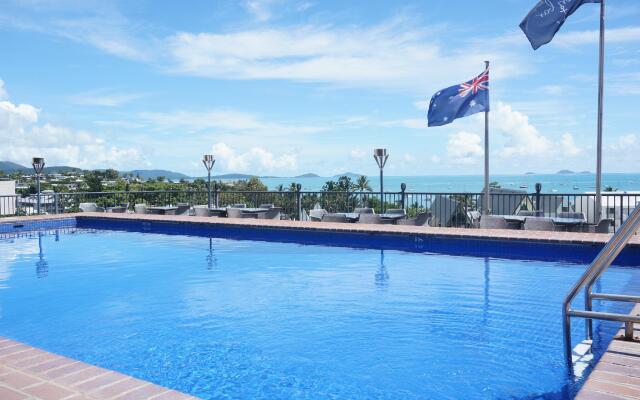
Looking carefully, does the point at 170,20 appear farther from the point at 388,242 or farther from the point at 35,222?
the point at 388,242

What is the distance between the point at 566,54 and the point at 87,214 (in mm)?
14957

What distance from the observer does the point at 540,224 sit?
9.10 meters

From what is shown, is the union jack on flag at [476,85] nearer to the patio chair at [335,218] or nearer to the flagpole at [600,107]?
the flagpole at [600,107]

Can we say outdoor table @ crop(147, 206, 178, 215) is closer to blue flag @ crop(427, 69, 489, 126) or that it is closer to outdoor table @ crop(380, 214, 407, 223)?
outdoor table @ crop(380, 214, 407, 223)

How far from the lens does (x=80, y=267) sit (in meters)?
8.84

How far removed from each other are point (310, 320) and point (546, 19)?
8.03 m

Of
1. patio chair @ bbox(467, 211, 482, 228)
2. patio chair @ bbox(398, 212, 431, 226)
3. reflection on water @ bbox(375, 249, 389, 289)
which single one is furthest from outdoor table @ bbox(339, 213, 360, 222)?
reflection on water @ bbox(375, 249, 389, 289)

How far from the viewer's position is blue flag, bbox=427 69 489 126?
1136cm

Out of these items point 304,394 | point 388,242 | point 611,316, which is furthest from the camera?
point 388,242

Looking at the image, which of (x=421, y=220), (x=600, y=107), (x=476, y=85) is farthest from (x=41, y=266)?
(x=600, y=107)

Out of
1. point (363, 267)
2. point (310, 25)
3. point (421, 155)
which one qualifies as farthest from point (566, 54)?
point (421, 155)

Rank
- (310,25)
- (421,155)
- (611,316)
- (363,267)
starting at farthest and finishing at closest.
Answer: (421,155) → (310,25) → (363,267) → (611,316)

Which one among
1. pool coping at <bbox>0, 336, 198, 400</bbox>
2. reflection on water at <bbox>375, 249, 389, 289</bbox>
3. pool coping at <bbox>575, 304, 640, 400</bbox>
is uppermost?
pool coping at <bbox>575, 304, 640, 400</bbox>

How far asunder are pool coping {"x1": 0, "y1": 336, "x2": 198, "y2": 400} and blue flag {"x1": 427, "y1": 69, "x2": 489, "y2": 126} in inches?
397
